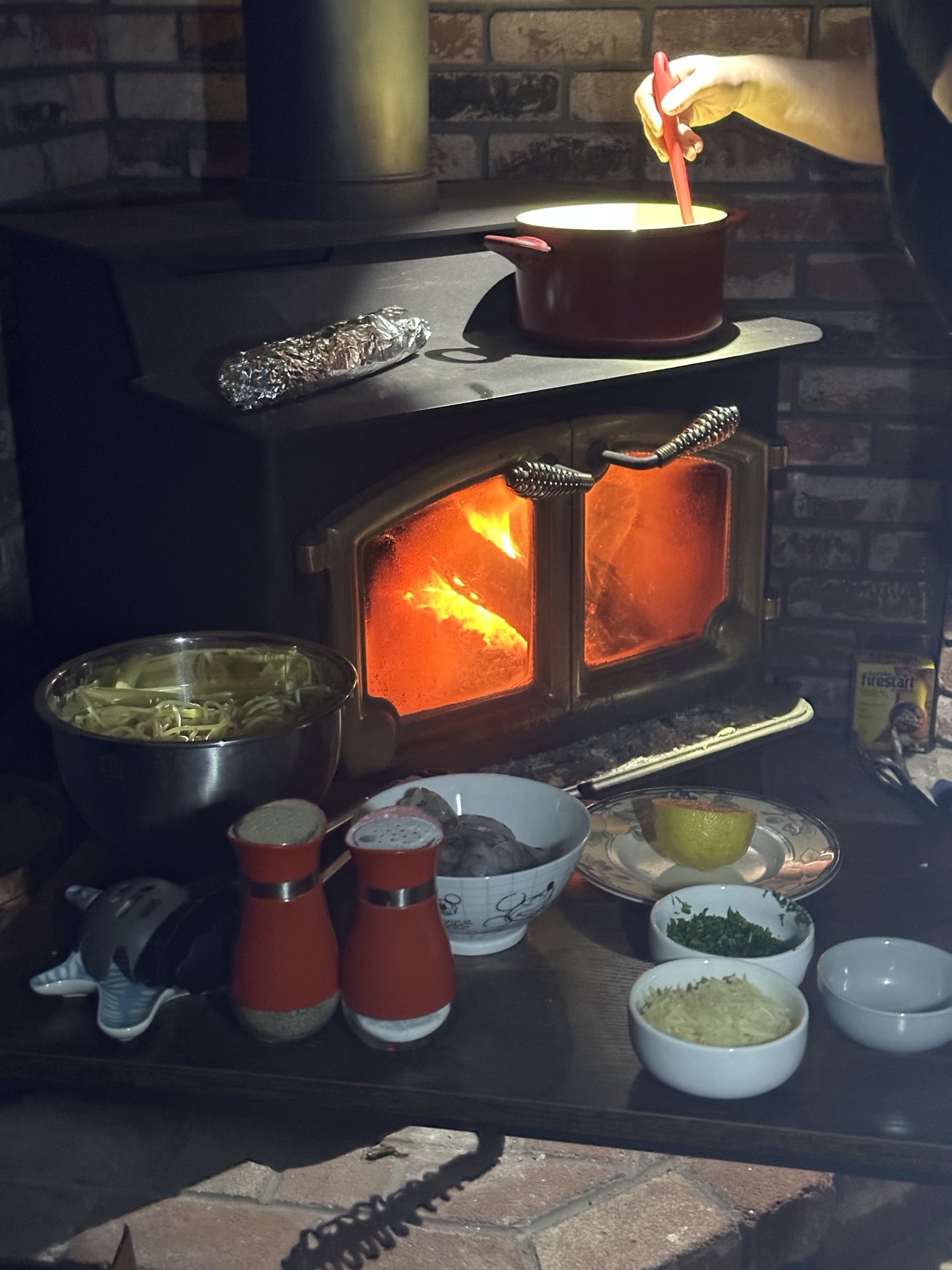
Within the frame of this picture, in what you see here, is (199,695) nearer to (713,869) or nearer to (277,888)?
(277,888)

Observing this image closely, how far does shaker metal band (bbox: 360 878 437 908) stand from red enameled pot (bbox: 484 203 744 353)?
835mm

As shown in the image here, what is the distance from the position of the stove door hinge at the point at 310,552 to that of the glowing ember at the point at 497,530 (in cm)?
23

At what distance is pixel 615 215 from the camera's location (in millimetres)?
1893

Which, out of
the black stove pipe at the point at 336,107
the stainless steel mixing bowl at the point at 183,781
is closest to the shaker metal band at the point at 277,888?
the stainless steel mixing bowl at the point at 183,781

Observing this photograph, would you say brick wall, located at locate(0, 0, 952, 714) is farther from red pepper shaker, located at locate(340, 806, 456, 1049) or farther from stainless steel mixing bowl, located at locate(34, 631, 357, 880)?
red pepper shaker, located at locate(340, 806, 456, 1049)

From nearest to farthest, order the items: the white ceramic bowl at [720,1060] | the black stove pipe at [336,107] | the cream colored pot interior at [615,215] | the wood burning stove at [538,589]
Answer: the white ceramic bowl at [720,1060]
the wood burning stove at [538,589]
the black stove pipe at [336,107]
the cream colored pot interior at [615,215]

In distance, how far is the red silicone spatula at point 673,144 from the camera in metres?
1.72

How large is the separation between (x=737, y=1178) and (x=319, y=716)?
2.15 feet

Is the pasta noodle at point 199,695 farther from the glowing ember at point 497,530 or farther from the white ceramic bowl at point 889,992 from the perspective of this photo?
the white ceramic bowl at point 889,992

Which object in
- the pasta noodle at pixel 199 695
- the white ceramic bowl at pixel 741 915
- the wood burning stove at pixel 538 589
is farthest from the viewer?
the wood burning stove at pixel 538 589

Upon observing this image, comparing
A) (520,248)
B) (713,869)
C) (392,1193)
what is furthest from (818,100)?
(392,1193)

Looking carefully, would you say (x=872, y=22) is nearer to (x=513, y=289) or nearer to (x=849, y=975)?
(x=849, y=975)

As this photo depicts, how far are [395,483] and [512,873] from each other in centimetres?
54

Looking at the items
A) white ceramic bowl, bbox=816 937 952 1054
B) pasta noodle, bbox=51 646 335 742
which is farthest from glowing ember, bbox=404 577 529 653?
white ceramic bowl, bbox=816 937 952 1054
